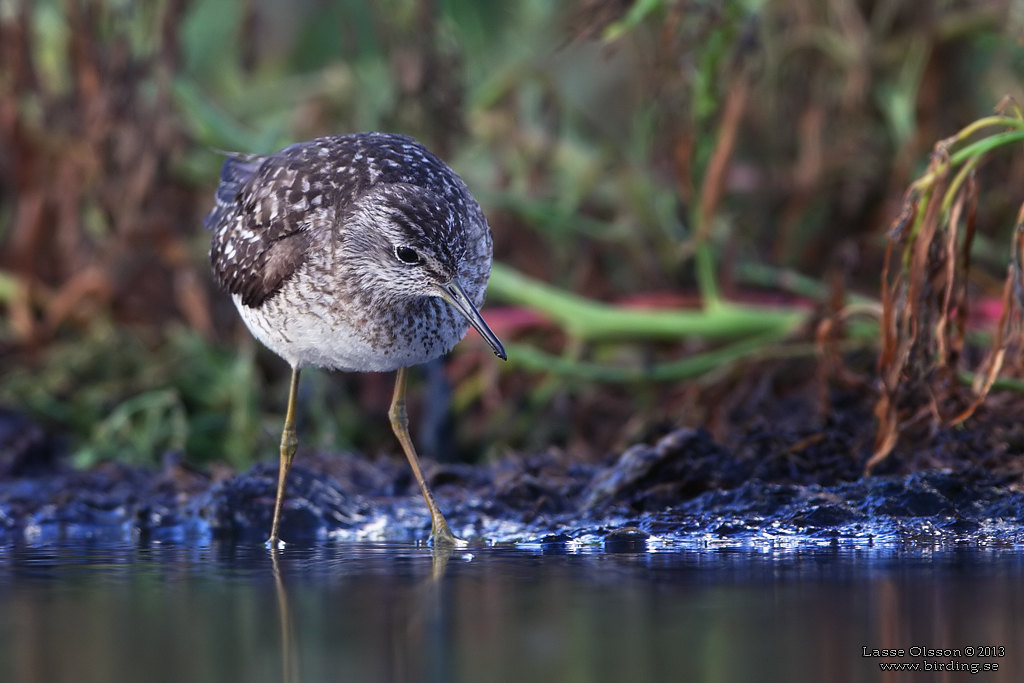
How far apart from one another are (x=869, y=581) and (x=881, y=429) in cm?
171

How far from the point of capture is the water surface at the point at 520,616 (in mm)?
3611

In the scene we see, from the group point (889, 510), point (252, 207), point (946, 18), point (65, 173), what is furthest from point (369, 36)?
point (889, 510)

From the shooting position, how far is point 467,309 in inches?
223

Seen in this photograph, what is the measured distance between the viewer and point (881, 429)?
6.06 m

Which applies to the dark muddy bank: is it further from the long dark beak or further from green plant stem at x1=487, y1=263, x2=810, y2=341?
green plant stem at x1=487, y1=263, x2=810, y2=341

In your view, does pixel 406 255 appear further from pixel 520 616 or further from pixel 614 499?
pixel 520 616

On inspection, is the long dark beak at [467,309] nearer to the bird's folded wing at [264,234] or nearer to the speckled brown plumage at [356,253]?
the speckled brown plumage at [356,253]

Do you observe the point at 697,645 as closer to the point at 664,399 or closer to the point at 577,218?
the point at 664,399

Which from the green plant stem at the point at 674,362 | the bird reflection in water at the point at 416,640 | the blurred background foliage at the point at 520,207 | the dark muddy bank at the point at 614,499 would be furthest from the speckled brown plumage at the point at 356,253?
the green plant stem at the point at 674,362

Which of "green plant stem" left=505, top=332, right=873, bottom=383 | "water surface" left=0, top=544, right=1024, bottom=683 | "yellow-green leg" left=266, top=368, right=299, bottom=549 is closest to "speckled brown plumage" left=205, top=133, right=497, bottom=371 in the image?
"yellow-green leg" left=266, top=368, right=299, bottom=549

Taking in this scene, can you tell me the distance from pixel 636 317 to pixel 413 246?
2.95 m

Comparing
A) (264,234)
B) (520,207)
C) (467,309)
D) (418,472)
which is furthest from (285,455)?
(520,207)

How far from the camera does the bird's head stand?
5723 mm

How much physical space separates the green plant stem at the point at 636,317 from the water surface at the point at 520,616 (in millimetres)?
3191
